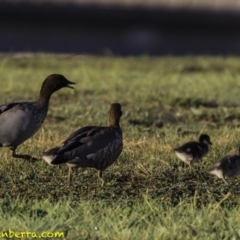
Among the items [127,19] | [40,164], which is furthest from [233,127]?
[127,19]

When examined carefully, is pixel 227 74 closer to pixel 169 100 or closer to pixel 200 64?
pixel 200 64

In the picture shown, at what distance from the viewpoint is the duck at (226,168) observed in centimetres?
865

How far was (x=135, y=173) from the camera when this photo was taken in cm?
899

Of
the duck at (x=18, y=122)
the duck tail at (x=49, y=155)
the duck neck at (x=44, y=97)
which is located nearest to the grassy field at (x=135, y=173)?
the duck tail at (x=49, y=155)

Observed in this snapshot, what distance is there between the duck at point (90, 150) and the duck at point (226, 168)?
0.86 metres

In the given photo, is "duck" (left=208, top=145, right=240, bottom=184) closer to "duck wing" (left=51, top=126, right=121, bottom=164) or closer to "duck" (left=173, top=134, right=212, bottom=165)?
"duck" (left=173, top=134, right=212, bottom=165)

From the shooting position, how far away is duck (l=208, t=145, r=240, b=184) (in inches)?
340

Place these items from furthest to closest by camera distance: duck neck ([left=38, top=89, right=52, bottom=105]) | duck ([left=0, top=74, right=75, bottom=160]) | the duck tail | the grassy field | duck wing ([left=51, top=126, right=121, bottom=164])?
duck neck ([left=38, top=89, right=52, bottom=105])
duck ([left=0, top=74, right=75, bottom=160])
the duck tail
duck wing ([left=51, top=126, right=121, bottom=164])
the grassy field

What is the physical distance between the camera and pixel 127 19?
88.6 ft

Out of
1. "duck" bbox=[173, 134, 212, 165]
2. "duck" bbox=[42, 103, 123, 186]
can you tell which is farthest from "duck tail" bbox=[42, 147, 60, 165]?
"duck" bbox=[173, 134, 212, 165]

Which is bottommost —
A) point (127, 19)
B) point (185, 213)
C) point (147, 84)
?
point (185, 213)

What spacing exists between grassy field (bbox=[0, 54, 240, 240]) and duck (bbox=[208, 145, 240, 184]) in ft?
0.40

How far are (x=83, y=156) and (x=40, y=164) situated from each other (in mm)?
791

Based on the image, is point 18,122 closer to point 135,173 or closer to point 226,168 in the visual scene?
point 135,173
